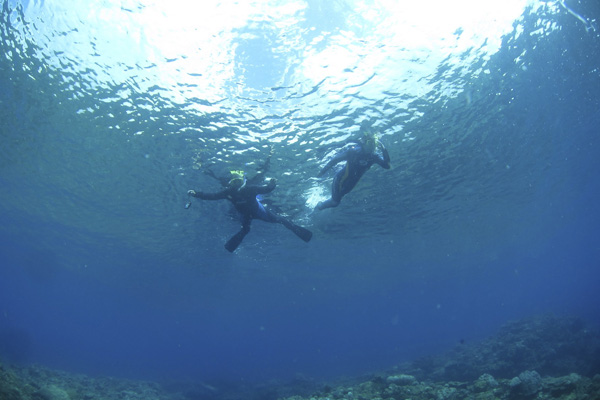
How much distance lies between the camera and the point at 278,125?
1191 cm

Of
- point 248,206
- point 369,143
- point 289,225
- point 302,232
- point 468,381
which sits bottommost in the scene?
point 468,381

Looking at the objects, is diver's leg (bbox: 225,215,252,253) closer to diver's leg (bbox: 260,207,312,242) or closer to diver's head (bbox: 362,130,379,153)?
diver's leg (bbox: 260,207,312,242)

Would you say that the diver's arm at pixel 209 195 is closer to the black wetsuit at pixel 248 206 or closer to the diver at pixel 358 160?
the black wetsuit at pixel 248 206

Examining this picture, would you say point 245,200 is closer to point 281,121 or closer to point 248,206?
point 248,206

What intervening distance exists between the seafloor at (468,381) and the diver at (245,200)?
5009 mm

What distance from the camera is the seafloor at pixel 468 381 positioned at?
22.7ft

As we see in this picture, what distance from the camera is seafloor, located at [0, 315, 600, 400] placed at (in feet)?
22.7

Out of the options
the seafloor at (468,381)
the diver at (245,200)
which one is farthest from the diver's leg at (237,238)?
the seafloor at (468,381)

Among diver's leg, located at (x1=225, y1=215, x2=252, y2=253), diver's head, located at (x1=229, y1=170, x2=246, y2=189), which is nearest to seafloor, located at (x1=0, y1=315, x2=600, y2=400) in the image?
diver's leg, located at (x1=225, y1=215, x2=252, y2=253)

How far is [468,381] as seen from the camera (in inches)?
408

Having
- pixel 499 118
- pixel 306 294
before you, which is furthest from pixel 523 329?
pixel 306 294

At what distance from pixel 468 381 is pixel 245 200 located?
10123 millimetres

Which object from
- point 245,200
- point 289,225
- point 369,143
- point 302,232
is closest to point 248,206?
point 245,200

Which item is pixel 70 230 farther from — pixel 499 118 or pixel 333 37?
pixel 499 118
